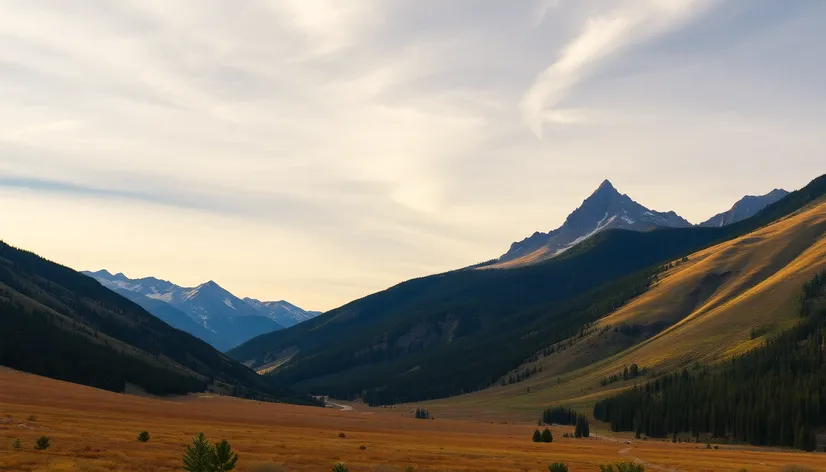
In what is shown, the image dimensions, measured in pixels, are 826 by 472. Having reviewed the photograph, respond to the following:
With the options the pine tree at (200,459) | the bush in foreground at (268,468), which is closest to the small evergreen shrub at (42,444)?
the bush in foreground at (268,468)

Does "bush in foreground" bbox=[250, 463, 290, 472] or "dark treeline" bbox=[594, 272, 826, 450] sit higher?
"bush in foreground" bbox=[250, 463, 290, 472]

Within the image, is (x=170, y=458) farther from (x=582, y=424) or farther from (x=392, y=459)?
(x=582, y=424)

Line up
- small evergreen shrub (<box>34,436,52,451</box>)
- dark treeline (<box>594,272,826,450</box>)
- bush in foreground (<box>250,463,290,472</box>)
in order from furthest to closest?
dark treeline (<box>594,272,826,450</box>), small evergreen shrub (<box>34,436,52,451</box>), bush in foreground (<box>250,463,290,472</box>)

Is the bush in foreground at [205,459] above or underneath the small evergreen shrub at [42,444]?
above

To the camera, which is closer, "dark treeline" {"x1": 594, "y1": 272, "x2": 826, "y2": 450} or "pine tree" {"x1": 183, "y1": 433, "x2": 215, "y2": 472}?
"pine tree" {"x1": 183, "y1": 433, "x2": 215, "y2": 472}

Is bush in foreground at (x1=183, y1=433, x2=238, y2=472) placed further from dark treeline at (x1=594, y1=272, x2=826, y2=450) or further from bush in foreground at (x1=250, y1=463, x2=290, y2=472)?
dark treeline at (x1=594, y1=272, x2=826, y2=450)

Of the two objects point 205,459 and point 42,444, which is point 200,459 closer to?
point 205,459

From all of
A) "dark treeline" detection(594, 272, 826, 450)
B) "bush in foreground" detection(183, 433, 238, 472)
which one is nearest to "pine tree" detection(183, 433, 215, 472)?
"bush in foreground" detection(183, 433, 238, 472)

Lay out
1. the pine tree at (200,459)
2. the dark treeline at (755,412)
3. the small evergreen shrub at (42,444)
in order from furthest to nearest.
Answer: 1. the dark treeline at (755,412)
2. the small evergreen shrub at (42,444)
3. the pine tree at (200,459)

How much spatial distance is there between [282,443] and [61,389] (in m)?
89.3

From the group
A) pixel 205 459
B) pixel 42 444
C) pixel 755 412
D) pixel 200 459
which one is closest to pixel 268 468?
pixel 205 459

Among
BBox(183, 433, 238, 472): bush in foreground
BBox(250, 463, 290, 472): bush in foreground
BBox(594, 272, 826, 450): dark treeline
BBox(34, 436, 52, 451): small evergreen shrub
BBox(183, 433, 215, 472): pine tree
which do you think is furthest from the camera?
BBox(594, 272, 826, 450): dark treeline

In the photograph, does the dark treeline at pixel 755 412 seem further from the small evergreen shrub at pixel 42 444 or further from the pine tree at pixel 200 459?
the small evergreen shrub at pixel 42 444

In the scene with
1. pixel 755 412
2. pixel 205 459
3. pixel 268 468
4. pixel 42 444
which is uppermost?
pixel 205 459
